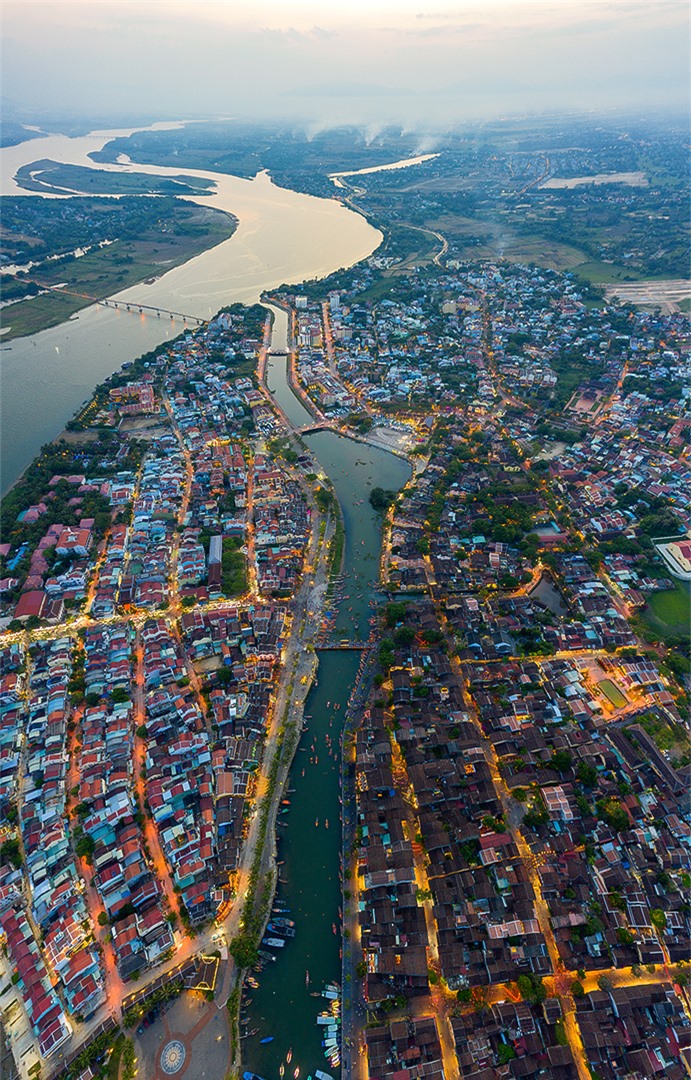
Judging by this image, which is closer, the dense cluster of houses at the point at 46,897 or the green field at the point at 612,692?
the dense cluster of houses at the point at 46,897

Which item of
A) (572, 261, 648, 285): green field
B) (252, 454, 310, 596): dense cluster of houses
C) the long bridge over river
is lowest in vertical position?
(252, 454, 310, 596): dense cluster of houses

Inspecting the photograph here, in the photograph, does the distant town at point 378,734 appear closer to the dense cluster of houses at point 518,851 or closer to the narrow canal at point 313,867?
the dense cluster of houses at point 518,851

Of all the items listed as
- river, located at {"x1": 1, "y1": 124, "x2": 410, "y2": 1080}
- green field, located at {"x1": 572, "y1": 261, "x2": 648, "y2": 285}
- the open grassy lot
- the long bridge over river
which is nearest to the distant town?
river, located at {"x1": 1, "y1": 124, "x2": 410, "y2": 1080}

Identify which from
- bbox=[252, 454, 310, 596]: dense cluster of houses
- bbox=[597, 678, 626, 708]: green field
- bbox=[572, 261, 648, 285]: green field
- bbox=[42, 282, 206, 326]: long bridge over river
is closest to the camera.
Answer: bbox=[597, 678, 626, 708]: green field

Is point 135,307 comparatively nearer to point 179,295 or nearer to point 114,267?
point 179,295

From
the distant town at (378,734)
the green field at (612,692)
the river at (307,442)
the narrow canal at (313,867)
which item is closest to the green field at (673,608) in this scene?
the distant town at (378,734)

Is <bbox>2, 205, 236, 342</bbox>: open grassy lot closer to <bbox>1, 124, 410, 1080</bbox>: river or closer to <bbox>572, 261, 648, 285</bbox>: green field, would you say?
<bbox>1, 124, 410, 1080</bbox>: river

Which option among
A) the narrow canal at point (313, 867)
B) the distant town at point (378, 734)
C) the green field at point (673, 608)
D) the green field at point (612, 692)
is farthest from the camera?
the green field at point (673, 608)
